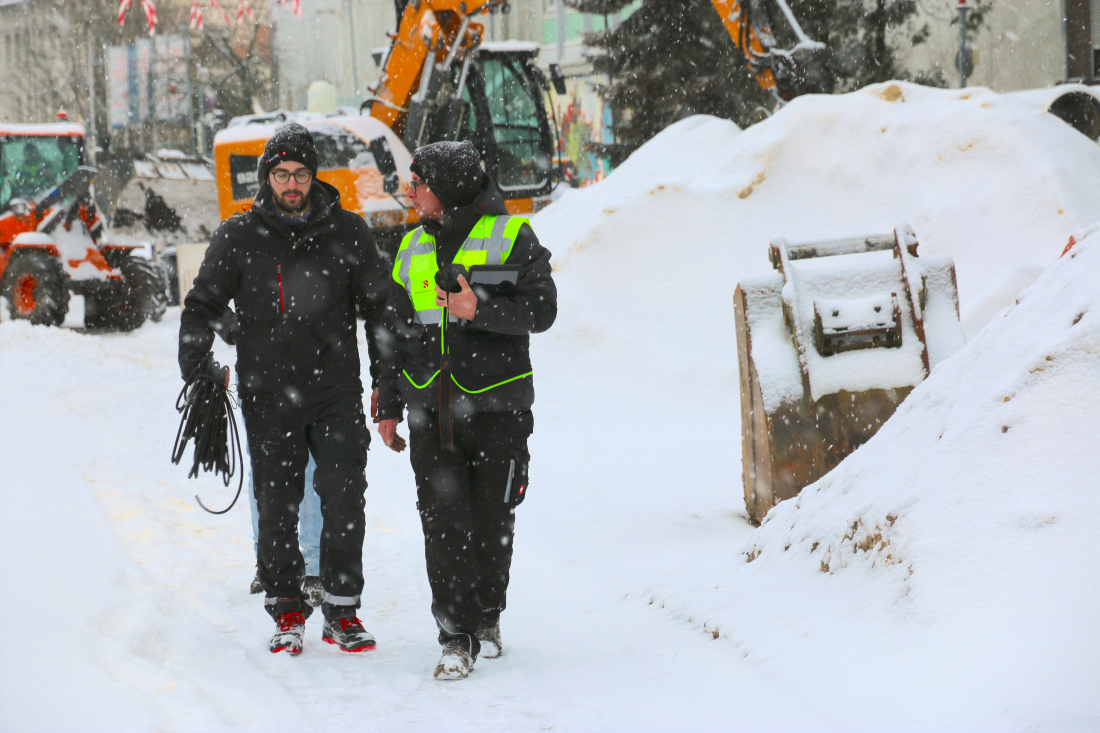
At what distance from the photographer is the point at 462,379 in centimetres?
356

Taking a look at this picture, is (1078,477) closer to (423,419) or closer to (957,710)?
(957,710)

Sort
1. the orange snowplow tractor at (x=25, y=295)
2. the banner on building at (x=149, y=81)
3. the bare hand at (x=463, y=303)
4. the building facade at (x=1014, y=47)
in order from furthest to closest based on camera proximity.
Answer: the building facade at (x=1014, y=47) < the banner on building at (x=149, y=81) < the orange snowplow tractor at (x=25, y=295) < the bare hand at (x=463, y=303)

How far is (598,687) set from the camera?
3432 mm

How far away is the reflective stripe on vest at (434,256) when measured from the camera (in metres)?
3.58

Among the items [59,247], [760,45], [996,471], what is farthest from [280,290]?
[59,247]

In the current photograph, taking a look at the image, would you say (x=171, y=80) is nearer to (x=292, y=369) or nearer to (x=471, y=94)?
(x=471, y=94)

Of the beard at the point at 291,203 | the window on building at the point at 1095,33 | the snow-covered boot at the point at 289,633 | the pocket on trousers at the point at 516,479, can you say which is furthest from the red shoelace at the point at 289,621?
the window on building at the point at 1095,33

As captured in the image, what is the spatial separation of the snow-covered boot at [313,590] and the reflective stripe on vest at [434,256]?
146 cm

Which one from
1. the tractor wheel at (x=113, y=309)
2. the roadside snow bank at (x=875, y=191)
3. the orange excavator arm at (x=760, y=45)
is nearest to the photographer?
the roadside snow bank at (x=875, y=191)

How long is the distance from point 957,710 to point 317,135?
11986 mm

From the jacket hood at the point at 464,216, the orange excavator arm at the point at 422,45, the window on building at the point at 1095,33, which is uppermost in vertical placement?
the window on building at the point at 1095,33

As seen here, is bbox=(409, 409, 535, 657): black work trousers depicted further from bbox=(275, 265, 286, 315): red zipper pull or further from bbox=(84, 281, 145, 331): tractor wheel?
bbox=(84, 281, 145, 331): tractor wheel

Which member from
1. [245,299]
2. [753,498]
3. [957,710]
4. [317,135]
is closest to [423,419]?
[245,299]

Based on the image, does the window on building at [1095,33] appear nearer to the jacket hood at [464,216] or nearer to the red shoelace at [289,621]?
the jacket hood at [464,216]
